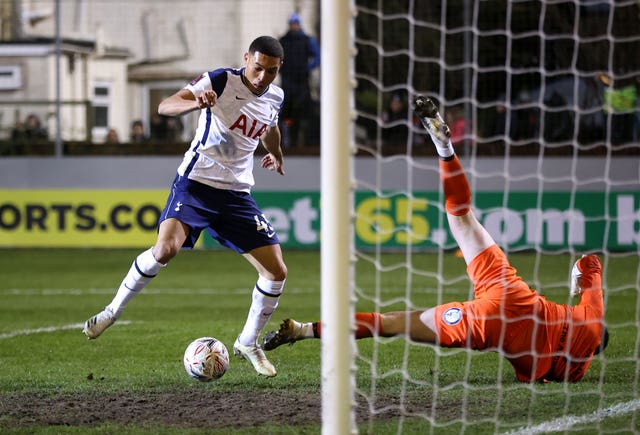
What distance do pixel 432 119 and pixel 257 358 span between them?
77.9 inches

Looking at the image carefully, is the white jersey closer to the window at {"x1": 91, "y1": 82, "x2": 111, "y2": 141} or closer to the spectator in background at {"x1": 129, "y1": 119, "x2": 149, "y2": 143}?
the spectator in background at {"x1": 129, "y1": 119, "x2": 149, "y2": 143}

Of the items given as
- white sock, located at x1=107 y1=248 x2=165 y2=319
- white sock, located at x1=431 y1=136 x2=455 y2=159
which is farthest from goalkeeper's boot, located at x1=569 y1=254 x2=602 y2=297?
white sock, located at x1=107 y1=248 x2=165 y2=319

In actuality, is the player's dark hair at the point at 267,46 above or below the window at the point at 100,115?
above

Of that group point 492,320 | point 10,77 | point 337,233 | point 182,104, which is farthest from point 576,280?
point 10,77

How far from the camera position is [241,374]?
6516 millimetres

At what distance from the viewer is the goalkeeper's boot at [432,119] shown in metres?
5.84

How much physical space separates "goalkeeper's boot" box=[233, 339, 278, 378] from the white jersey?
106cm

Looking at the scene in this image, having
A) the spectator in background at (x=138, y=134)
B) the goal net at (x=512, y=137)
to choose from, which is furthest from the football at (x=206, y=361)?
the spectator in background at (x=138, y=134)

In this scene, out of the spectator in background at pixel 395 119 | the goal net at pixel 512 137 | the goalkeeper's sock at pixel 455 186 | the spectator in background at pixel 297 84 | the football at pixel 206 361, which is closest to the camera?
the goalkeeper's sock at pixel 455 186

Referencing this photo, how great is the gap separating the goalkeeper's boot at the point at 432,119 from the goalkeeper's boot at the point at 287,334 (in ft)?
4.52

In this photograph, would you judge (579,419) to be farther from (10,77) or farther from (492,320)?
(10,77)

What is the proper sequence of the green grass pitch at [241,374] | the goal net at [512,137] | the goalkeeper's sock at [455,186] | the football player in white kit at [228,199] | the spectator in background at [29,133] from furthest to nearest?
the spectator in background at [29,133] → the goal net at [512,137] → the football player in white kit at [228,199] → the goalkeeper's sock at [455,186] → the green grass pitch at [241,374]

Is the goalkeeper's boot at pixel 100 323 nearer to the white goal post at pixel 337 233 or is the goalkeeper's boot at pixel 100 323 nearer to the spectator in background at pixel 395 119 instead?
the white goal post at pixel 337 233

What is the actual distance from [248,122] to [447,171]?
1405 millimetres
